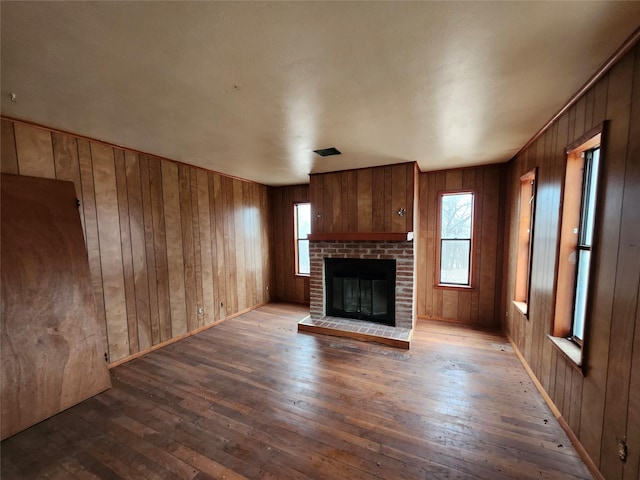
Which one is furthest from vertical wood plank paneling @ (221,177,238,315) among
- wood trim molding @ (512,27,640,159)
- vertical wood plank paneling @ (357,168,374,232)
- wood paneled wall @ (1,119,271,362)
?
wood trim molding @ (512,27,640,159)

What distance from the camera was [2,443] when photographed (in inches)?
73.5

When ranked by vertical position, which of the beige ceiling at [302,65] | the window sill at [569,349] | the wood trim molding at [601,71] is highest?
the beige ceiling at [302,65]

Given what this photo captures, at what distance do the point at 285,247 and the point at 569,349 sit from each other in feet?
14.7

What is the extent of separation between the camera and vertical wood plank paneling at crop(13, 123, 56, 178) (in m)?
2.18

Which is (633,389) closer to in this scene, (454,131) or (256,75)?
(454,131)

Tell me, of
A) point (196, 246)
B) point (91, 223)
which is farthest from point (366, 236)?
point (91, 223)

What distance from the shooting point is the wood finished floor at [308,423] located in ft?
5.36

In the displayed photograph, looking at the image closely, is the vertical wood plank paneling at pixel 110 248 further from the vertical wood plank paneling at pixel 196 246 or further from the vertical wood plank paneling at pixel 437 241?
the vertical wood plank paneling at pixel 437 241

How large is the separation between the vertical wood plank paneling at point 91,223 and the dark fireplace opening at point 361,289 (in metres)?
2.87

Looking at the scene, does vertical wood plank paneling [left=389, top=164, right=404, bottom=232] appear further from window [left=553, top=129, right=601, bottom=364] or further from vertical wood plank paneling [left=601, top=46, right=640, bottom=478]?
vertical wood plank paneling [left=601, top=46, right=640, bottom=478]

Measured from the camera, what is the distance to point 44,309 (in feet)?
7.10

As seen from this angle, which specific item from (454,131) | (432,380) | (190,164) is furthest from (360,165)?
(432,380)

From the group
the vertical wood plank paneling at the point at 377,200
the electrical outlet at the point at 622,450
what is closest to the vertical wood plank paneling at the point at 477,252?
the vertical wood plank paneling at the point at 377,200

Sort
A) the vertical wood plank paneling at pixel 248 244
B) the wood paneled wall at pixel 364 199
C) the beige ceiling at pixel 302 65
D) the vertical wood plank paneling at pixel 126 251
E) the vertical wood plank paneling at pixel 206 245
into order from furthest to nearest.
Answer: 1. the vertical wood plank paneling at pixel 248 244
2. the vertical wood plank paneling at pixel 206 245
3. the wood paneled wall at pixel 364 199
4. the vertical wood plank paneling at pixel 126 251
5. the beige ceiling at pixel 302 65
